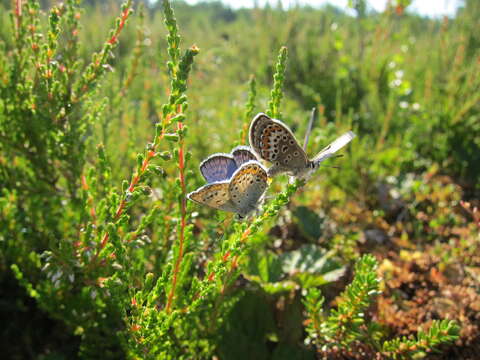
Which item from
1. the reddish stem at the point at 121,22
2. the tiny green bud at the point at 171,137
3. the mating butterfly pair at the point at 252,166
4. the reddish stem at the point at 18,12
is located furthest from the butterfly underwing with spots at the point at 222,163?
the reddish stem at the point at 18,12

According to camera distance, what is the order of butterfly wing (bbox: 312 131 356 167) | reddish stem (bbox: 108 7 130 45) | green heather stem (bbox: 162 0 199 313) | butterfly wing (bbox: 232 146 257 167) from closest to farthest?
green heather stem (bbox: 162 0 199 313), butterfly wing (bbox: 312 131 356 167), butterfly wing (bbox: 232 146 257 167), reddish stem (bbox: 108 7 130 45)

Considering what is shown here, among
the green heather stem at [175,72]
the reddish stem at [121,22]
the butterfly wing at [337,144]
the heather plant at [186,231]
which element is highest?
the reddish stem at [121,22]

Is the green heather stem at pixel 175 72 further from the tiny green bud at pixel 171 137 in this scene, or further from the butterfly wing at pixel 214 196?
the butterfly wing at pixel 214 196

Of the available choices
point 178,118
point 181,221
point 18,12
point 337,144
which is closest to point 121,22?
point 18,12

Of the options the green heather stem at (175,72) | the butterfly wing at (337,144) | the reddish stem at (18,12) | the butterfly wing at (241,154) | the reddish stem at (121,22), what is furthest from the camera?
the reddish stem at (18,12)

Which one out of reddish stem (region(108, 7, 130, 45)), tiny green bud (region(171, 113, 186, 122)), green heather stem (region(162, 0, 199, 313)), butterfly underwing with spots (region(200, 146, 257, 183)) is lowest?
butterfly underwing with spots (region(200, 146, 257, 183))

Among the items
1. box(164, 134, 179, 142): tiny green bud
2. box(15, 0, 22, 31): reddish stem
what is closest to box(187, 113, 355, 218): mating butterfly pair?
box(164, 134, 179, 142): tiny green bud

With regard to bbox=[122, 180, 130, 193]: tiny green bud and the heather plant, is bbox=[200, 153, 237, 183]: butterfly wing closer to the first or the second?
the heather plant

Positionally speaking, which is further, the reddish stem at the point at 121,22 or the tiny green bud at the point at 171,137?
the reddish stem at the point at 121,22
